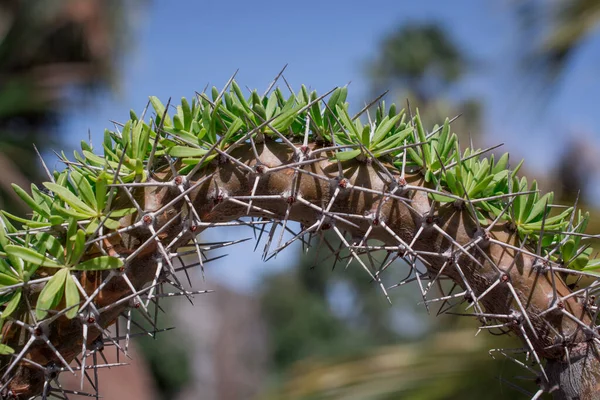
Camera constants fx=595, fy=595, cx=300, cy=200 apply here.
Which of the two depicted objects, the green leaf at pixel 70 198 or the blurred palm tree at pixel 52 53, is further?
the blurred palm tree at pixel 52 53

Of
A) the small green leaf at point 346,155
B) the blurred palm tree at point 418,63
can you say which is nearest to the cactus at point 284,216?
the small green leaf at point 346,155

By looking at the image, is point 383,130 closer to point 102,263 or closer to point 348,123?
point 348,123

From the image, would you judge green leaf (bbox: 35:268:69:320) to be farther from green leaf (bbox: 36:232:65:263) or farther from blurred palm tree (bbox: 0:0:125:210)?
blurred palm tree (bbox: 0:0:125:210)

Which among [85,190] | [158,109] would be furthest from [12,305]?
[158,109]

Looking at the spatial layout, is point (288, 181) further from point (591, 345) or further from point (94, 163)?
point (591, 345)

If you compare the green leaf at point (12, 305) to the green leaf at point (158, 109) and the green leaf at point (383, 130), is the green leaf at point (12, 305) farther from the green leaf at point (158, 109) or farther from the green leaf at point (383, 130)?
the green leaf at point (383, 130)

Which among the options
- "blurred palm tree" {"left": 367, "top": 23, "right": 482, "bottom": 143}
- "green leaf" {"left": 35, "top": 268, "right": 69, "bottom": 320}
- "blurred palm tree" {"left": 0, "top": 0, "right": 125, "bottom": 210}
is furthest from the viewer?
"blurred palm tree" {"left": 367, "top": 23, "right": 482, "bottom": 143}

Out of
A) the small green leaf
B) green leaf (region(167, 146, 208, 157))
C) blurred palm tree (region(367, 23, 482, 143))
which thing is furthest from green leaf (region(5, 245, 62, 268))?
blurred palm tree (region(367, 23, 482, 143))

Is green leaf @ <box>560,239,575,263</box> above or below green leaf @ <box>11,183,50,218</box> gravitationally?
below
